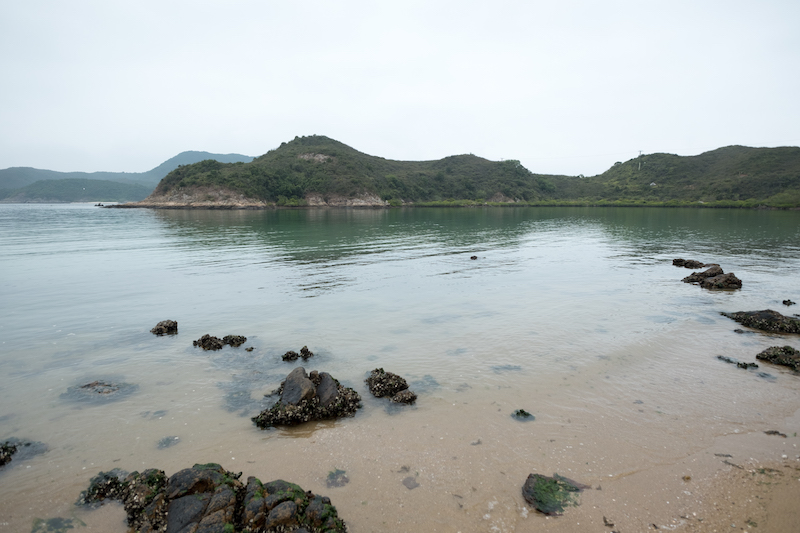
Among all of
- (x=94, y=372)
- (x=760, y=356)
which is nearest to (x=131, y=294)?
(x=94, y=372)

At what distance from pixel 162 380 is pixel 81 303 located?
11.3 m

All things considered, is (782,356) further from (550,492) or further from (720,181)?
(720,181)

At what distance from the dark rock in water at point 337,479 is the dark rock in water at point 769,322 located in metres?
15.5

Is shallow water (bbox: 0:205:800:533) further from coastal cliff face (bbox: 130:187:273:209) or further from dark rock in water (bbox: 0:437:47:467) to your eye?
coastal cliff face (bbox: 130:187:273:209)

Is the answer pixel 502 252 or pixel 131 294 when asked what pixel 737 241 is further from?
pixel 131 294

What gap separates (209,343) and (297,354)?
2.96 meters

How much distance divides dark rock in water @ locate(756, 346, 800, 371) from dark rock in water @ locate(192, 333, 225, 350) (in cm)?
1603

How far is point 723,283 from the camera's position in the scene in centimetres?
2042

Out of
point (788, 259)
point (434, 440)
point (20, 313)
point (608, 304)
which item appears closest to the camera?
point (434, 440)

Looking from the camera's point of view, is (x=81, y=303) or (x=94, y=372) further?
(x=81, y=303)

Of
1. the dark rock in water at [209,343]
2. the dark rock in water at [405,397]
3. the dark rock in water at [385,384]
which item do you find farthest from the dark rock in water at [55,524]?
the dark rock in water at [209,343]

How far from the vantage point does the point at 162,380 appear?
10.3 metres

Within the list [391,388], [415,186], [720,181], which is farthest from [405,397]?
[720,181]

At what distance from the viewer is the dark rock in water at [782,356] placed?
1080 cm
